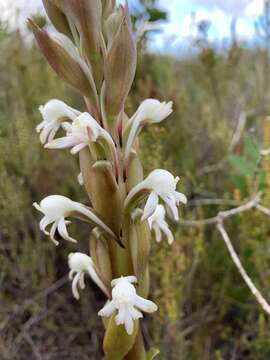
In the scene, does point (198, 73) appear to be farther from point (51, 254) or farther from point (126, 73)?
point (126, 73)

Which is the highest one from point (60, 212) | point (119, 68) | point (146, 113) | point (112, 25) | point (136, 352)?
point (112, 25)

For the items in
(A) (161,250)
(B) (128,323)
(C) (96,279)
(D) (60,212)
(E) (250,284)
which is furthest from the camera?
(A) (161,250)

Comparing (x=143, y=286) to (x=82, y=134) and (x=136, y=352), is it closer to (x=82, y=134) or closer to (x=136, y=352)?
(x=136, y=352)

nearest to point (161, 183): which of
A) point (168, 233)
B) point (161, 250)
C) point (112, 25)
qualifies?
point (168, 233)

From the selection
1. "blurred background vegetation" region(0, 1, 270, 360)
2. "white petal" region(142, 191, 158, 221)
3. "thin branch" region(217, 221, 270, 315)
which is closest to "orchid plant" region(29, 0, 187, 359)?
"white petal" region(142, 191, 158, 221)

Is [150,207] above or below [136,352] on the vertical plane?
above

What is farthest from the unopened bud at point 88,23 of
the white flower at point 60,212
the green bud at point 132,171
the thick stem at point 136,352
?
the thick stem at point 136,352

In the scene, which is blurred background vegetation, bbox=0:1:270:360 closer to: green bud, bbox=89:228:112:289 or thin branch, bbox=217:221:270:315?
thin branch, bbox=217:221:270:315
